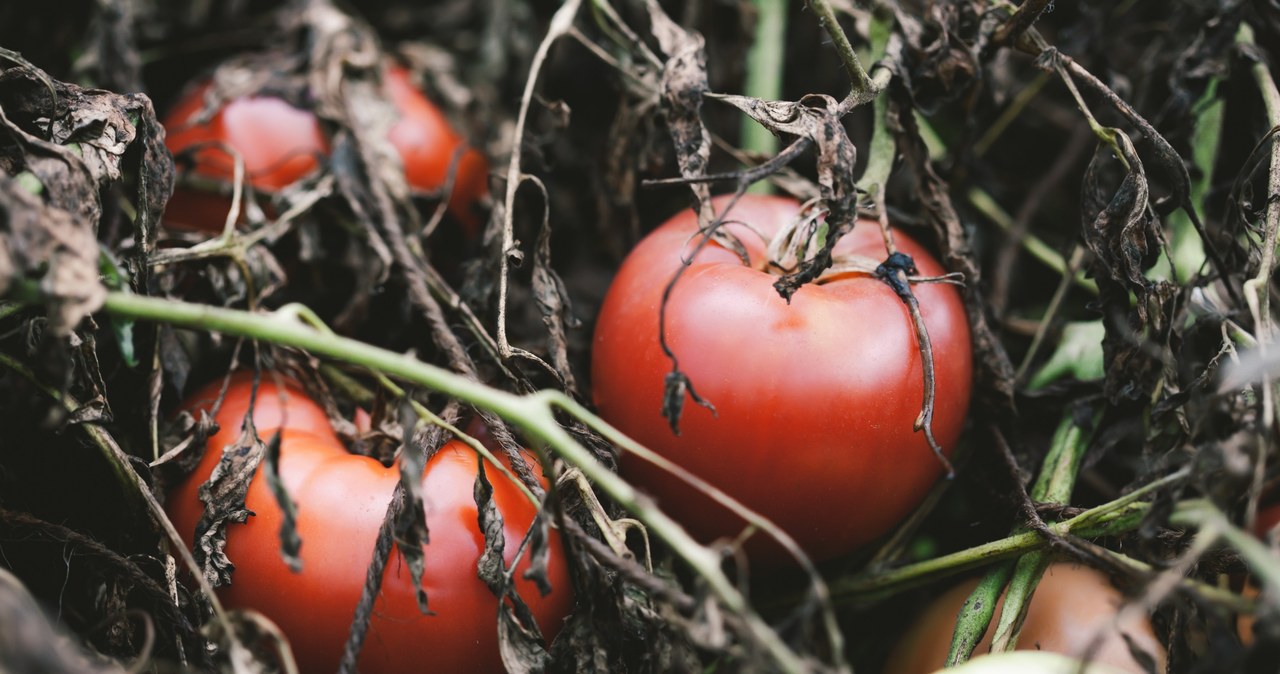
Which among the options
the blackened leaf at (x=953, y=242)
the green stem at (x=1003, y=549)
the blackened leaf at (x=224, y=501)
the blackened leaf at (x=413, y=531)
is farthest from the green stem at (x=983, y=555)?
the blackened leaf at (x=224, y=501)

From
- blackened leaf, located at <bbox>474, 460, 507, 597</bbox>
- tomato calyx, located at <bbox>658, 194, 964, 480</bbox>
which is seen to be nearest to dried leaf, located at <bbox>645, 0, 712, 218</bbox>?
tomato calyx, located at <bbox>658, 194, 964, 480</bbox>

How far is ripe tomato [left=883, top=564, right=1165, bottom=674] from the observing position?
30.0 inches

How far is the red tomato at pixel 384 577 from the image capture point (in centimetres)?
72

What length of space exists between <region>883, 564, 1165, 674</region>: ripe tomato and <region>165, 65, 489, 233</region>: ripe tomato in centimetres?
70

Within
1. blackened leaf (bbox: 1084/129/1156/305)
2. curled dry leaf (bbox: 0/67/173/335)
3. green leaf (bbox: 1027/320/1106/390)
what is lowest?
green leaf (bbox: 1027/320/1106/390)

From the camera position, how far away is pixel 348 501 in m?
0.75

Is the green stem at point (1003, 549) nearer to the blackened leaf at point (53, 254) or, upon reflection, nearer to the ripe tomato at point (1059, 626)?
the ripe tomato at point (1059, 626)

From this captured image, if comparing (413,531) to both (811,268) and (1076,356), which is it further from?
(1076,356)

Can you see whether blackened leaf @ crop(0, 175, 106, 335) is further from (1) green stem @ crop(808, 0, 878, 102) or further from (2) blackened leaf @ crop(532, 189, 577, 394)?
(1) green stem @ crop(808, 0, 878, 102)

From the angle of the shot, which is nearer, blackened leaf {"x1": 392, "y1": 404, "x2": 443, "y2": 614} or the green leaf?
blackened leaf {"x1": 392, "y1": 404, "x2": 443, "y2": 614}

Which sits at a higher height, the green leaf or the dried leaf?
the dried leaf

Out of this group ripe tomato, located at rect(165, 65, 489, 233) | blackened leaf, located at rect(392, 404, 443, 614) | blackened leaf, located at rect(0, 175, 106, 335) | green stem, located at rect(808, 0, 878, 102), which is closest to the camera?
Result: blackened leaf, located at rect(0, 175, 106, 335)

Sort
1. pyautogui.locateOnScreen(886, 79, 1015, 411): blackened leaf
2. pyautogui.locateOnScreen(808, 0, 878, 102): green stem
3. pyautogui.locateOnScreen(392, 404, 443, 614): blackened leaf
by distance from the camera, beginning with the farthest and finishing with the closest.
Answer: pyautogui.locateOnScreen(886, 79, 1015, 411): blackened leaf → pyautogui.locateOnScreen(808, 0, 878, 102): green stem → pyautogui.locateOnScreen(392, 404, 443, 614): blackened leaf

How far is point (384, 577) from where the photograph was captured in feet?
2.36
